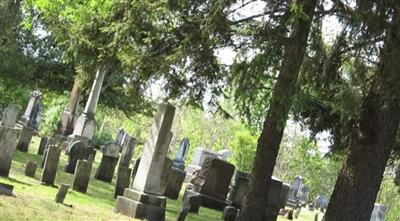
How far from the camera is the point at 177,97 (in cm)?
1165

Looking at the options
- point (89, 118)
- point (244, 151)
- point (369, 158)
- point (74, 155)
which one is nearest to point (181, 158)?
point (89, 118)

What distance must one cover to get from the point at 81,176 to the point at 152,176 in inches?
81.0

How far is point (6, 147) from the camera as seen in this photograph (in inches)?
422

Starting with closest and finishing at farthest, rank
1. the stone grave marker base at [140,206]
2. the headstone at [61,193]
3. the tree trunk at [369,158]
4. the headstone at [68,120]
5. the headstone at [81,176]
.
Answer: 1. the tree trunk at [369,158]
2. the headstone at [61,193]
3. the stone grave marker base at [140,206]
4. the headstone at [81,176]
5. the headstone at [68,120]

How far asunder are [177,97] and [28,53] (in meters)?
21.4

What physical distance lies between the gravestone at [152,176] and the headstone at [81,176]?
1.63 m

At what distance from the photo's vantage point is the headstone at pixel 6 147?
10.6 meters

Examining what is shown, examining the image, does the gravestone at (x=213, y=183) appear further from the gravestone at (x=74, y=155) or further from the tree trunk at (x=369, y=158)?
the tree trunk at (x=369, y=158)

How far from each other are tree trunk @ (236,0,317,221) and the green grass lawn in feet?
5.65

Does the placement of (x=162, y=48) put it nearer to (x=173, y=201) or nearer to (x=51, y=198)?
(x=51, y=198)

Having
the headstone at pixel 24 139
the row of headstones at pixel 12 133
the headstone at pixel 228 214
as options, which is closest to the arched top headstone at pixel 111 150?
the row of headstones at pixel 12 133

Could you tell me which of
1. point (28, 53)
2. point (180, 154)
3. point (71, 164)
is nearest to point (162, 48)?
point (71, 164)

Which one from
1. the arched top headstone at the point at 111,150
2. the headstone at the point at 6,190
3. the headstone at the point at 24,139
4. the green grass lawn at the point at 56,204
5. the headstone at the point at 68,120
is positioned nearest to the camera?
the green grass lawn at the point at 56,204

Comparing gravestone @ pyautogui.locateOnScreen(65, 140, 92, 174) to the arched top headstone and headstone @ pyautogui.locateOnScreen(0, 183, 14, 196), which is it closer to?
the arched top headstone
